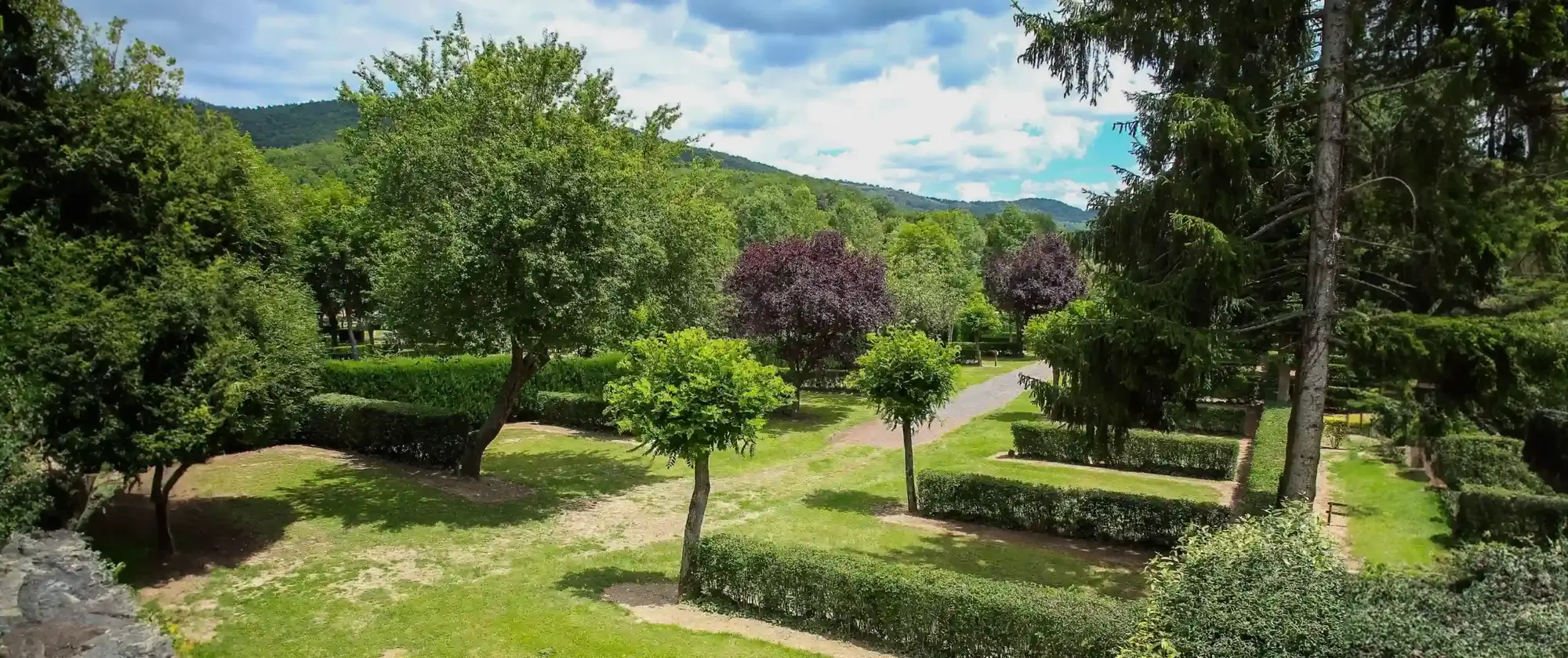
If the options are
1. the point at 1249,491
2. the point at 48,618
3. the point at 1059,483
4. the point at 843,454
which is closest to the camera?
the point at 48,618

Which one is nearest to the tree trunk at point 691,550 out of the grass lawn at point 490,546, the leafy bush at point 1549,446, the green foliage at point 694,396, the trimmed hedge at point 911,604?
the trimmed hedge at point 911,604

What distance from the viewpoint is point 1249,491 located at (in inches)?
595

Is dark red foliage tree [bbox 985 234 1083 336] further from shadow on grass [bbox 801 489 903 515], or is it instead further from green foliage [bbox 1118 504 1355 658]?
green foliage [bbox 1118 504 1355 658]

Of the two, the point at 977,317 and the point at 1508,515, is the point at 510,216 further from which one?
the point at 977,317

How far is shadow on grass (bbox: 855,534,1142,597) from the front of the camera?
39.5 ft

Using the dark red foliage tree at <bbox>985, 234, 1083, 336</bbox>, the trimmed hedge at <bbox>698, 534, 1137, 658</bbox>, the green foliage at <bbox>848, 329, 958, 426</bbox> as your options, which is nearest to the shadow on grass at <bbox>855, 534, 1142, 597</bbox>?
the green foliage at <bbox>848, 329, 958, 426</bbox>

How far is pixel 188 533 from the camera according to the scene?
44.1 ft

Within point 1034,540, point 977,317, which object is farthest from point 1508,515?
point 977,317

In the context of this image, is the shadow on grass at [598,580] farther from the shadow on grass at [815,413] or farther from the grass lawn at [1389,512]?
the shadow on grass at [815,413]

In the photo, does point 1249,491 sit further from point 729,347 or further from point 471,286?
point 471,286

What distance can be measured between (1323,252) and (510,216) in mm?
12556

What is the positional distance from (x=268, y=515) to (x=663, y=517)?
7.25 m

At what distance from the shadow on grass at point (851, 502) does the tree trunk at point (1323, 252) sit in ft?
26.7

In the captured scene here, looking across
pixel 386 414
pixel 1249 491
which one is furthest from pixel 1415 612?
pixel 386 414
